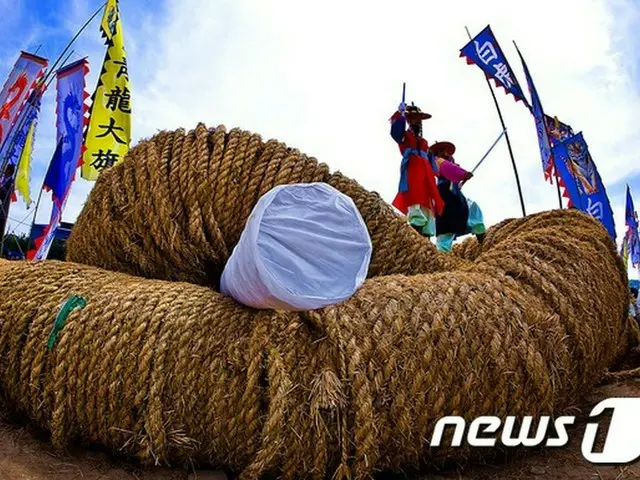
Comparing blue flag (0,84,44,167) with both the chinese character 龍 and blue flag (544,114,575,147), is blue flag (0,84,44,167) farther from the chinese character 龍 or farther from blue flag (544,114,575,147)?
blue flag (544,114,575,147)

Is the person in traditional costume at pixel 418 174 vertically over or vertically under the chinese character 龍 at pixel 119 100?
under

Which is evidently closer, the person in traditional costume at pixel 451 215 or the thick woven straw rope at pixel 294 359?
the thick woven straw rope at pixel 294 359

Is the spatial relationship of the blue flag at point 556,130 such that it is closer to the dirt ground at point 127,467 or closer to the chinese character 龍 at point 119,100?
the chinese character 龍 at point 119,100

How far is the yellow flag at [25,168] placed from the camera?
29.0ft

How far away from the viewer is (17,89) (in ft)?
26.2

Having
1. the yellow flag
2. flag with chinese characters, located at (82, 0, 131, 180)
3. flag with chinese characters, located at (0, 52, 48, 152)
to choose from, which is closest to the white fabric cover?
flag with chinese characters, located at (82, 0, 131, 180)

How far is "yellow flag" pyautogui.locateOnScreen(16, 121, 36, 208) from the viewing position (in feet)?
29.0

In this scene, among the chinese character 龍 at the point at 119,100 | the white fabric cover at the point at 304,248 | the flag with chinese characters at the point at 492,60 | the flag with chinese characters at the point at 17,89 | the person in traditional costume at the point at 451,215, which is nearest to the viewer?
the white fabric cover at the point at 304,248

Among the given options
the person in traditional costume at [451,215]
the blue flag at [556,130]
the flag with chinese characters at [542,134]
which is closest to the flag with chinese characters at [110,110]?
the person in traditional costume at [451,215]

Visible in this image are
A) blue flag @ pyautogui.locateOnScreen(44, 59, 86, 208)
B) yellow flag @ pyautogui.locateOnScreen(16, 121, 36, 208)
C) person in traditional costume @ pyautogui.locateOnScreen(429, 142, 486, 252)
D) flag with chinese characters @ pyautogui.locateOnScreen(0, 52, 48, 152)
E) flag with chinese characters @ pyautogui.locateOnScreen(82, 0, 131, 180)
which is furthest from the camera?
yellow flag @ pyautogui.locateOnScreen(16, 121, 36, 208)

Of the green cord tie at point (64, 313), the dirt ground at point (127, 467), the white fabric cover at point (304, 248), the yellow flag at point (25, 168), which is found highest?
the yellow flag at point (25, 168)

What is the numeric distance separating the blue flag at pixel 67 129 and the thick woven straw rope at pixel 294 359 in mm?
6102

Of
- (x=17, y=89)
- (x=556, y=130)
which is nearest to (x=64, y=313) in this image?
(x=556, y=130)

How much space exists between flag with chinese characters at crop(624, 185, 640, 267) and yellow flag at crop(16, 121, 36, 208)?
13.4 m
